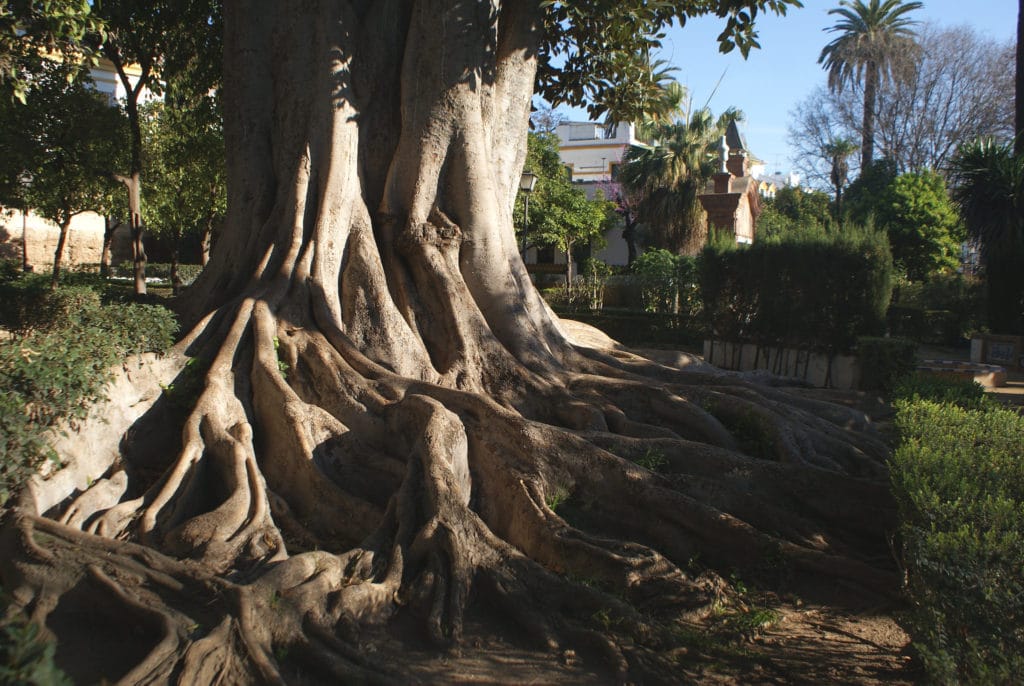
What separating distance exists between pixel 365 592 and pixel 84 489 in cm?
266

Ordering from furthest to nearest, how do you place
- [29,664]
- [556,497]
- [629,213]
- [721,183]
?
[629,213]
[721,183]
[556,497]
[29,664]

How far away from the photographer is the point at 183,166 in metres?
16.5

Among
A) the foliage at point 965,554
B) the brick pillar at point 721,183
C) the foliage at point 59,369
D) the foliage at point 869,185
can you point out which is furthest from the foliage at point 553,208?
the foliage at point 965,554

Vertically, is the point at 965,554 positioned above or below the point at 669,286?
below

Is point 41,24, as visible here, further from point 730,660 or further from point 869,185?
point 869,185

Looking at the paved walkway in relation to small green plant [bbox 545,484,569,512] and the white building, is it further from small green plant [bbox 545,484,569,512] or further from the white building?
the white building

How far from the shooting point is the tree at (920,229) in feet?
92.2

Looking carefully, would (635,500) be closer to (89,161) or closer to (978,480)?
(978,480)

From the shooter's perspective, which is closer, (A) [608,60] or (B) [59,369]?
(B) [59,369]

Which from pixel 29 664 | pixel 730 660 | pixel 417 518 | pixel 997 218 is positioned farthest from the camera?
pixel 997 218

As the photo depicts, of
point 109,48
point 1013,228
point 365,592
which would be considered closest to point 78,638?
point 365,592

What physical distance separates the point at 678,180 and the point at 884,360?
88.4 feet

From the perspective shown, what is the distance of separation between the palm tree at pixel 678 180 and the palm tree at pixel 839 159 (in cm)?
972

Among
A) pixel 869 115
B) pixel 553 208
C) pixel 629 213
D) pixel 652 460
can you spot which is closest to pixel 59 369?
pixel 652 460
